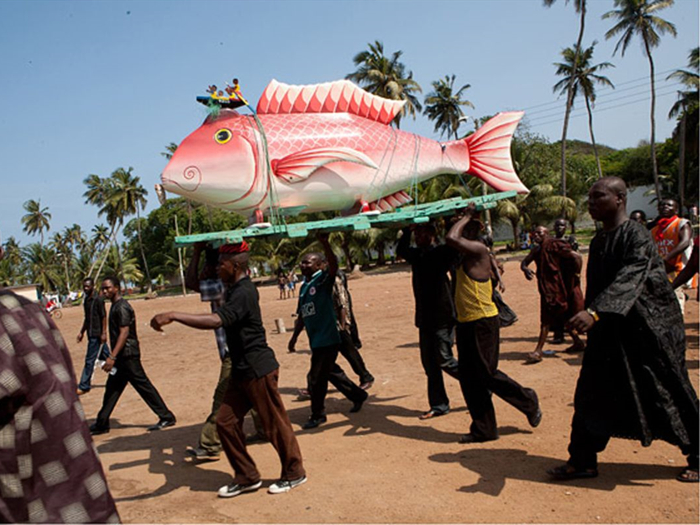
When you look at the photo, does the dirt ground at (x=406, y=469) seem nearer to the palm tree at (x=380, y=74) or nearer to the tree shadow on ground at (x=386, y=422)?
the tree shadow on ground at (x=386, y=422)

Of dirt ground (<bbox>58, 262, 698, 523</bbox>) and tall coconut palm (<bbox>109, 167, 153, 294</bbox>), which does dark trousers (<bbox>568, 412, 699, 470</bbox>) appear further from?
tall coconut palm (<bbox>109, 167, 153, 294</bbox>)

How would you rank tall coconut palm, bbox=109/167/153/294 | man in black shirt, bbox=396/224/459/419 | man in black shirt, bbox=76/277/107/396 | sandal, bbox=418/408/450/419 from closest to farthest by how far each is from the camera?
man in black shirt, bbox=396/224/459/419, sandal, bbox=418/408/450/419, man in black shirt, bbox=76/277/107/396, tall coconut palm, bbox=109/167/153/294

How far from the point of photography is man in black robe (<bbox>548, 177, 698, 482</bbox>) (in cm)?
365

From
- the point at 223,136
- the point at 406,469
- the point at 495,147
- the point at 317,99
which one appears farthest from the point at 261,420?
the point at 495,147

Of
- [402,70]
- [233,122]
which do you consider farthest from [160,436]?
[402,70]

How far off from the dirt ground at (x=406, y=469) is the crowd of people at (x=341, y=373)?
0.63 ft

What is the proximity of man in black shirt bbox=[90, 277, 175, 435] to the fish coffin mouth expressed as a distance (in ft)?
6.51

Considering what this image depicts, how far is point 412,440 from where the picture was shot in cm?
520

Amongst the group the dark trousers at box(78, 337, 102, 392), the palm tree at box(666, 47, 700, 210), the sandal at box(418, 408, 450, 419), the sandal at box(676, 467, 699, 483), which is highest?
the palm tree at box(666, 47, 700, 210)

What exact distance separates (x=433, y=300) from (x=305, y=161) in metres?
1.78

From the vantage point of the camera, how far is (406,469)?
14.8ft

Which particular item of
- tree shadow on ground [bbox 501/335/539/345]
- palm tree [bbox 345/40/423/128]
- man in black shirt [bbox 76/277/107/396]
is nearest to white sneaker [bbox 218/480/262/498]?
man in black shirt [bbox 76/277/107/396]

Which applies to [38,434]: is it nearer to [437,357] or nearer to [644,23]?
[437,357]

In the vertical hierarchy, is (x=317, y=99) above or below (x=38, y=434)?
above
